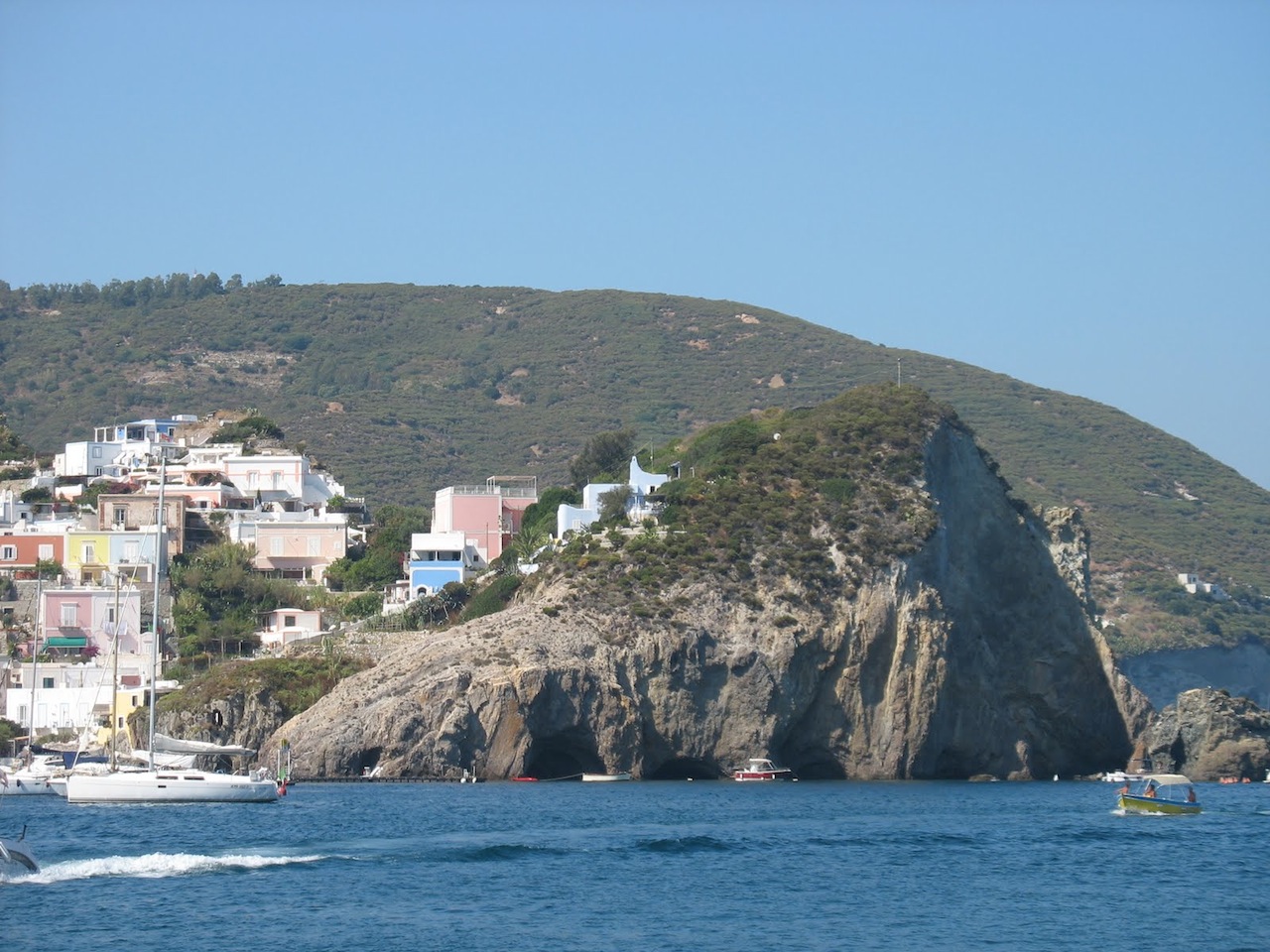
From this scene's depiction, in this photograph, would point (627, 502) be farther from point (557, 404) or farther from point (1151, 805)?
point (557, 404)

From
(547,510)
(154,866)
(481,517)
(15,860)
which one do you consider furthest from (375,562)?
(15,860)

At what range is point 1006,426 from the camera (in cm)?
16875

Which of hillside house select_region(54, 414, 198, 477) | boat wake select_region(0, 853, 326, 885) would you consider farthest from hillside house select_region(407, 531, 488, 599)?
boat wake select_region(0, 853, 326, 885)

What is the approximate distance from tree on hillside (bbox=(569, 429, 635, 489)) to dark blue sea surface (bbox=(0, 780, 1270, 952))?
51677 mm

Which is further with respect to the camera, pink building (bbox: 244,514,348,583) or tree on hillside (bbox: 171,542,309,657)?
pink building (bbox: 244,514,348,583)

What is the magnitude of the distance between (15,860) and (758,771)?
114ft

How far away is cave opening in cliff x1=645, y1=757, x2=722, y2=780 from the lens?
69312 mm

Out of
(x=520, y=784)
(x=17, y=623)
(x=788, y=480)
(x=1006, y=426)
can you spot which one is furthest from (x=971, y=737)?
(x=1006, y=426)

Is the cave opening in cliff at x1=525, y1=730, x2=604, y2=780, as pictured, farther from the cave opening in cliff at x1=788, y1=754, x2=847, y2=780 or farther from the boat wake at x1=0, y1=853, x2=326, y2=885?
the boat wake at x1=0, y1=853, x2=326, y2=885

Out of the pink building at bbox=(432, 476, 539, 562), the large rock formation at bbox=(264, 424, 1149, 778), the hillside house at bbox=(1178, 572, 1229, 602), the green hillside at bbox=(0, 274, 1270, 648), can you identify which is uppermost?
the green hillside at bbox=(0, 274, 1270, 648)

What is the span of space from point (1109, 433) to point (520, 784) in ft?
381

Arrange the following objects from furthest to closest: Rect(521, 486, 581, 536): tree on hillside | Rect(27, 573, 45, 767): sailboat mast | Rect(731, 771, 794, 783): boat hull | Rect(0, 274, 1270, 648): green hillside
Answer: Rect(0, 274, 1270, 648): green hillside → Rect(521, 486, 581, 536): tree on hillside → Rect(27, 573, 45, 767): sailboat mast → Rect(731, 771, 794, 783): boat hull

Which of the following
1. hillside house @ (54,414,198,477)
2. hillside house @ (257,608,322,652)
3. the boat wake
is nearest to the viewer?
the boat wake

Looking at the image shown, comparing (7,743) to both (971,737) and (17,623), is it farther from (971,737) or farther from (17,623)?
(971,737)
